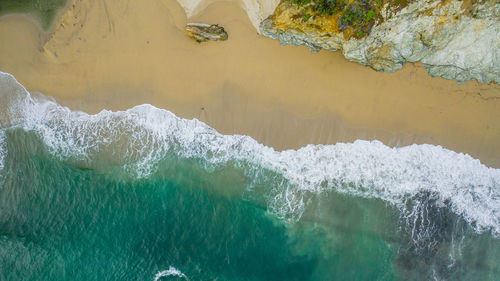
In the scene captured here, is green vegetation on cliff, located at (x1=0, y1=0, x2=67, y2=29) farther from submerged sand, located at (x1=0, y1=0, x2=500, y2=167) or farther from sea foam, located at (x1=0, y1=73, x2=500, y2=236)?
sea foam, located at (x1=0, y1=73, x2=500, y2=236)

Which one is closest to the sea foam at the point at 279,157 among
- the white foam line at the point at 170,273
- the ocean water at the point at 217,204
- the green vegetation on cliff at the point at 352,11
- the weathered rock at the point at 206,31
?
the ocean water at the point at 217,204

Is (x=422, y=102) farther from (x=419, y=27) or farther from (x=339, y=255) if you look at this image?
(x=339, y=255)

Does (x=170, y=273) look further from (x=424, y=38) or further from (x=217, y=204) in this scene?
(x=424, y=38)

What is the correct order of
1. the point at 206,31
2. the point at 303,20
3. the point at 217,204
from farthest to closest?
1. the point at 217,204
2. the point at 206,31
3. the point at 303,20

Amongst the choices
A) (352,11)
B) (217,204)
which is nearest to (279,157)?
(217,204)

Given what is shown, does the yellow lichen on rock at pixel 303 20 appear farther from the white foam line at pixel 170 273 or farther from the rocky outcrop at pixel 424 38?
the white foam line at pixel 170 273

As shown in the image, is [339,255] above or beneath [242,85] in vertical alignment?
beneath

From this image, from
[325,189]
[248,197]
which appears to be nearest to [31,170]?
[248,197]
